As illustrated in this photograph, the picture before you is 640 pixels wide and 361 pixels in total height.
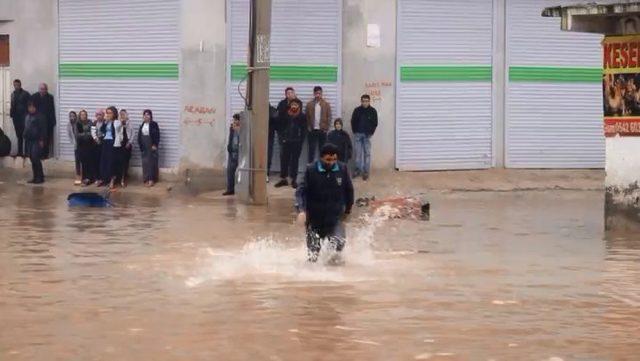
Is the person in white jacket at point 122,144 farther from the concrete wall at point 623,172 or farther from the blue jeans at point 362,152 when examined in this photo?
the concrete wall at point 623,172

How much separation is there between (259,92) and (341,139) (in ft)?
8.66

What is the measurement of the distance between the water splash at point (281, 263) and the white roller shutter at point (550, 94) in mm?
10108

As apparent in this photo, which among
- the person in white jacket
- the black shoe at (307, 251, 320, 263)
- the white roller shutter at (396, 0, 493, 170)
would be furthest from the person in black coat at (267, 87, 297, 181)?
the black shoe at (307, 251, 320, 263)

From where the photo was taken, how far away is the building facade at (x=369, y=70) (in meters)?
25.1

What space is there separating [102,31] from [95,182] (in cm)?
319

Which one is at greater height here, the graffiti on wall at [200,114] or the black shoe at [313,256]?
the graffiti on wall at [200,114]

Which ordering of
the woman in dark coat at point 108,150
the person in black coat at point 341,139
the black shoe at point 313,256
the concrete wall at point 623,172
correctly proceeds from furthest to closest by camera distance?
1. the woman in dark coat at point 108,150
2. the person in black coat at point 341,139
3. the concrete wall at point 623,172
4. the black shoe at point 313,256

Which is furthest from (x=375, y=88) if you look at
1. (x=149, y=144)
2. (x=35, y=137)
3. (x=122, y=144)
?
(x=35, y=137)

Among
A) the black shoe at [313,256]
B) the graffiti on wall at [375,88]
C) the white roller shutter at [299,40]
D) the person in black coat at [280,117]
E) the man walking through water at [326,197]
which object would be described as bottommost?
the black shoe at [313,256]

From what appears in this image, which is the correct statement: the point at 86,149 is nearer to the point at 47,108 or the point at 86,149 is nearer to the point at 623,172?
the point at 47,108

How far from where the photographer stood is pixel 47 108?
27.2 m

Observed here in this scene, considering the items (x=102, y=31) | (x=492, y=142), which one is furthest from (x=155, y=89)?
(x=492, y=142)

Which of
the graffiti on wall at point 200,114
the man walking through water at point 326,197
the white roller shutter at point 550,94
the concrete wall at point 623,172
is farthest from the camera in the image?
the white roller shutter at point 550,94

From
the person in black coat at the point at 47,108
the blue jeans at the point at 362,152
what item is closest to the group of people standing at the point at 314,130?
the blue jeans at the point at 362,152
